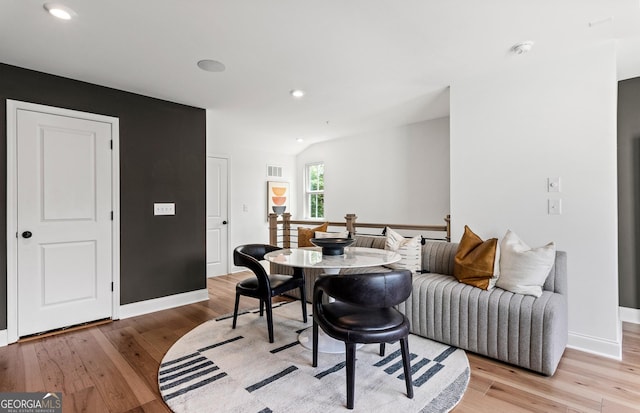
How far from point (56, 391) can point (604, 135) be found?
4257 mm

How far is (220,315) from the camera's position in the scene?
3346 mm

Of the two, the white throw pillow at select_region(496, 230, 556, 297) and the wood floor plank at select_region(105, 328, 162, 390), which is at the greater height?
the white throw pillow at select_region(496, 230, 556, 297)

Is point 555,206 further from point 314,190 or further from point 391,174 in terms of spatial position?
point 314,190

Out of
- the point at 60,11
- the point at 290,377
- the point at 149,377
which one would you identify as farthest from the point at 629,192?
the point at 60,11

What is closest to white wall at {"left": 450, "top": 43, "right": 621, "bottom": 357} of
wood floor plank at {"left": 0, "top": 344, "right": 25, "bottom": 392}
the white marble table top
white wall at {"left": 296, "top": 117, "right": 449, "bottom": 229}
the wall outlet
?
the white marble table top

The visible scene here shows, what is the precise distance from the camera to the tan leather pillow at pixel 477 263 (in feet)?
8.19

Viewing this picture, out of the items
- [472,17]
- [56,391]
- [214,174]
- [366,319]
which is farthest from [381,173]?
[56,391]

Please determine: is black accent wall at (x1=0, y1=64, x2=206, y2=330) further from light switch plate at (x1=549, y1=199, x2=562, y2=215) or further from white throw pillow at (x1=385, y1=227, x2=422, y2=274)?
light switch plate at (x1=549, y1=199, x2=562, y2=215)

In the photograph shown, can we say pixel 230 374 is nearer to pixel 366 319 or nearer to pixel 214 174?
pixel 366 319

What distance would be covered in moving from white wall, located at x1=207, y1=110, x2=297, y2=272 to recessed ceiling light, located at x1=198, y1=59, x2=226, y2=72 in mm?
2337

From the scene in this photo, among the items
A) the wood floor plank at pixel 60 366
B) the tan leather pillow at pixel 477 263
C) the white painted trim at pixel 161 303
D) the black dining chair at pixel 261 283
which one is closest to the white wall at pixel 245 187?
the white painted trim at pixel 161 303

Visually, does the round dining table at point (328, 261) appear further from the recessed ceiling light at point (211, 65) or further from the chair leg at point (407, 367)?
A: the recessed ceiling light at point (211, 65)

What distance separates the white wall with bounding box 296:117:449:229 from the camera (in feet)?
15.0

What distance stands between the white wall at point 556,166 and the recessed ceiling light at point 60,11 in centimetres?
316
